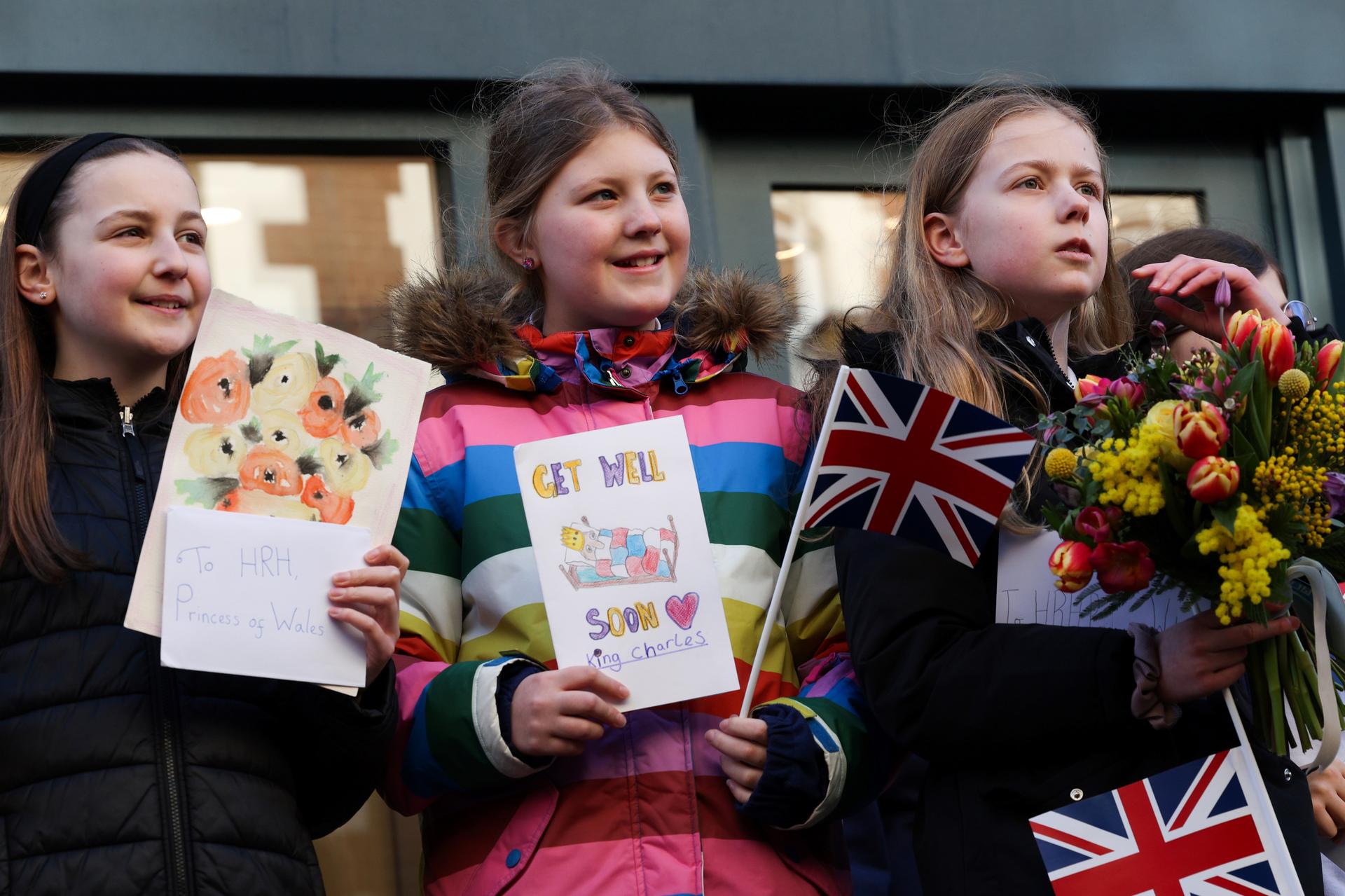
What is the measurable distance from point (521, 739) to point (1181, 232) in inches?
83.8

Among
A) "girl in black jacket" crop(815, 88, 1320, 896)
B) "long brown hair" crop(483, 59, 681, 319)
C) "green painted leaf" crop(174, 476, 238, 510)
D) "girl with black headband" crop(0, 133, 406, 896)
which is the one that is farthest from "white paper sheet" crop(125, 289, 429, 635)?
"girl in black jacket" crop(815, 88, 1320, 896)

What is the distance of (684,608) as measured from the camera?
2711 mm

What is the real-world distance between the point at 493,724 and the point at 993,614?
0.82 metres

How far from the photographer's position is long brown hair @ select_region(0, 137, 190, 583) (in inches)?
97.9

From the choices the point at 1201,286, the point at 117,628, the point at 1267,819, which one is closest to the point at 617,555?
the point at 117,628

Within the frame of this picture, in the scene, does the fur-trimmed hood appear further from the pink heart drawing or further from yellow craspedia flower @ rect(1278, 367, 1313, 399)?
yellow craspedia flower @ rect(1278, 367, 1313, 399)

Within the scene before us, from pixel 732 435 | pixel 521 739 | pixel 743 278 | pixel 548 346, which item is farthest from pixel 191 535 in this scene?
pixel 743 278

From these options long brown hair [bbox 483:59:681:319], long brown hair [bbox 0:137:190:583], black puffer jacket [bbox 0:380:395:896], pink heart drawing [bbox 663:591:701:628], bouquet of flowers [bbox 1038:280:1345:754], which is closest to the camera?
bouquet of flowers [bbox 1038:280:1345:754]

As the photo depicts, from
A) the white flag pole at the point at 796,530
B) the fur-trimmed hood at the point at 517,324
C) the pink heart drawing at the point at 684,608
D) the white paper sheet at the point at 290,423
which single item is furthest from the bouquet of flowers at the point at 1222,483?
the white paper sheet at the point at 290,423

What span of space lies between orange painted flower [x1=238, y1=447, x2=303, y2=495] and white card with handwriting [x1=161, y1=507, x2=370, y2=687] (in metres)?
0.06

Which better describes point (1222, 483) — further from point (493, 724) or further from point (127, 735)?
point (127, 735)

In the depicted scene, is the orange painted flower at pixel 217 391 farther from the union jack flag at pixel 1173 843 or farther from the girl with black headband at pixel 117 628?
the union jack flag at pixel 1173 843

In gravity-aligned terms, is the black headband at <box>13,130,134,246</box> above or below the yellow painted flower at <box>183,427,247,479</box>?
above

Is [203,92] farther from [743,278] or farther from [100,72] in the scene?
[743,278]
